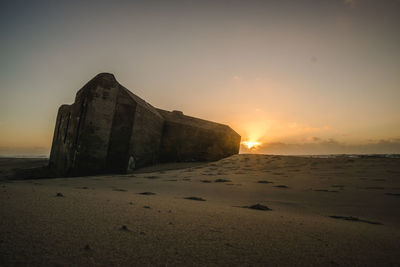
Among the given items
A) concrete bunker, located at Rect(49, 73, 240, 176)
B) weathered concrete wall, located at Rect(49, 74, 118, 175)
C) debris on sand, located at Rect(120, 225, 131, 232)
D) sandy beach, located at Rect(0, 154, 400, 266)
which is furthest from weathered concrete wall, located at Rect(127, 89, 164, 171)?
debris on sand, located at Rect(120, 225, 131, 232)

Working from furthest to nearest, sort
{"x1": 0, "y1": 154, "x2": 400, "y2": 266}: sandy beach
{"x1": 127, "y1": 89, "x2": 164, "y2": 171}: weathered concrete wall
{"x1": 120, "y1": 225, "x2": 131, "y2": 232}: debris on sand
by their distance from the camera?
{"x1": 127, "y1": 89, "x2": 164, "y2": 171}: weathered concrete wall
{"x1": 120, "y1": 225, "x2": 131, "y2": 232}: debris on sand
{"x1": 0, "y1": 154, "x2": 400, "y2": 266}: sandy beach

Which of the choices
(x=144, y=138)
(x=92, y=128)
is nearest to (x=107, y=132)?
(x=92, y=128)

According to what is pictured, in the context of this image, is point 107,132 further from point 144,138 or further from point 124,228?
point 124,228

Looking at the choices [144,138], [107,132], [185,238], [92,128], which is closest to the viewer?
[185,238]

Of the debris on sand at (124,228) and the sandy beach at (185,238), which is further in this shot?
the debris on sand at (124,228)

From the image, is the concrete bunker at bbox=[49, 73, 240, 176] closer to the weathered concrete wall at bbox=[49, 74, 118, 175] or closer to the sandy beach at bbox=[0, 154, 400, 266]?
the weathered concrete wall at bbox=[49, 74, 118, 175]

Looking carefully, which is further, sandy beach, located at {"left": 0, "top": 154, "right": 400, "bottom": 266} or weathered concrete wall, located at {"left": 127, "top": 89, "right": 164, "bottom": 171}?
weathered concrete wall, located at {"left": 127, "top": 89, "right": 164, "bottom": 171}

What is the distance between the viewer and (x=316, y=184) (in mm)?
3494

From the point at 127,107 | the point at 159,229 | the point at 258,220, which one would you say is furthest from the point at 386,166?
the point at 127,107

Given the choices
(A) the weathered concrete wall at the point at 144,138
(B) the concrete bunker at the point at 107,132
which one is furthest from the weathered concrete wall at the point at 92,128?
(A) the weathered concrete wall at the point at 144,138

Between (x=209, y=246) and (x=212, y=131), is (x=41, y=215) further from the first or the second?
(x=212, y=131)

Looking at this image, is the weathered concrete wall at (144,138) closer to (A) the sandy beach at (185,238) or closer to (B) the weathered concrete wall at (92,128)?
(B) the weathered concrete wall at (92,128)

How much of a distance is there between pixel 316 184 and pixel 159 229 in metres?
3.24

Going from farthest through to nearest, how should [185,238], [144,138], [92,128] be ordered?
[144,138] < [92,128] < [185,238]
